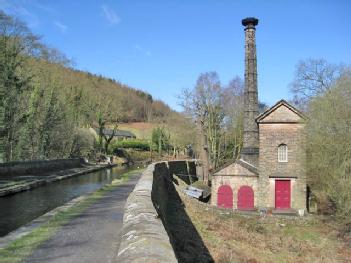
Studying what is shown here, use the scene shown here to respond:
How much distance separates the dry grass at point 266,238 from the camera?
14.1 m

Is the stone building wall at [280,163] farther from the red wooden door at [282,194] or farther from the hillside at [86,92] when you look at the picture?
the hillside at [86,92]

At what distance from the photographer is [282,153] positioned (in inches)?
1086

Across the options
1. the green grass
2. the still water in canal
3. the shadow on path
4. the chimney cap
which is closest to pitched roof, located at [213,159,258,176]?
the still water in canal

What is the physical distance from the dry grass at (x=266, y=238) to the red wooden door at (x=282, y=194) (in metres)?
3.59

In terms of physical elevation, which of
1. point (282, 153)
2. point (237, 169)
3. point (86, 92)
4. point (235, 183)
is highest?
point (86, 92)

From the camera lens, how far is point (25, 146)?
36594 mm

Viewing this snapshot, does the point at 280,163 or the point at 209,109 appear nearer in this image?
the point at 280,163

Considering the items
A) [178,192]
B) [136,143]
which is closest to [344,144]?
[178,192]

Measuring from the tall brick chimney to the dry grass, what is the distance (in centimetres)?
914

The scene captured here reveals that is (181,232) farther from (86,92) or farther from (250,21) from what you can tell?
(86,92)

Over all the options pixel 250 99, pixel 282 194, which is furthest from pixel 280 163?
pixel 250 99

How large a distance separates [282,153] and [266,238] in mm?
9833

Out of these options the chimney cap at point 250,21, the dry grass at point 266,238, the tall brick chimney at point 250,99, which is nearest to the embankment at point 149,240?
the dry grass at point 266,238

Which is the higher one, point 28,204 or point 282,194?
point 28,204
